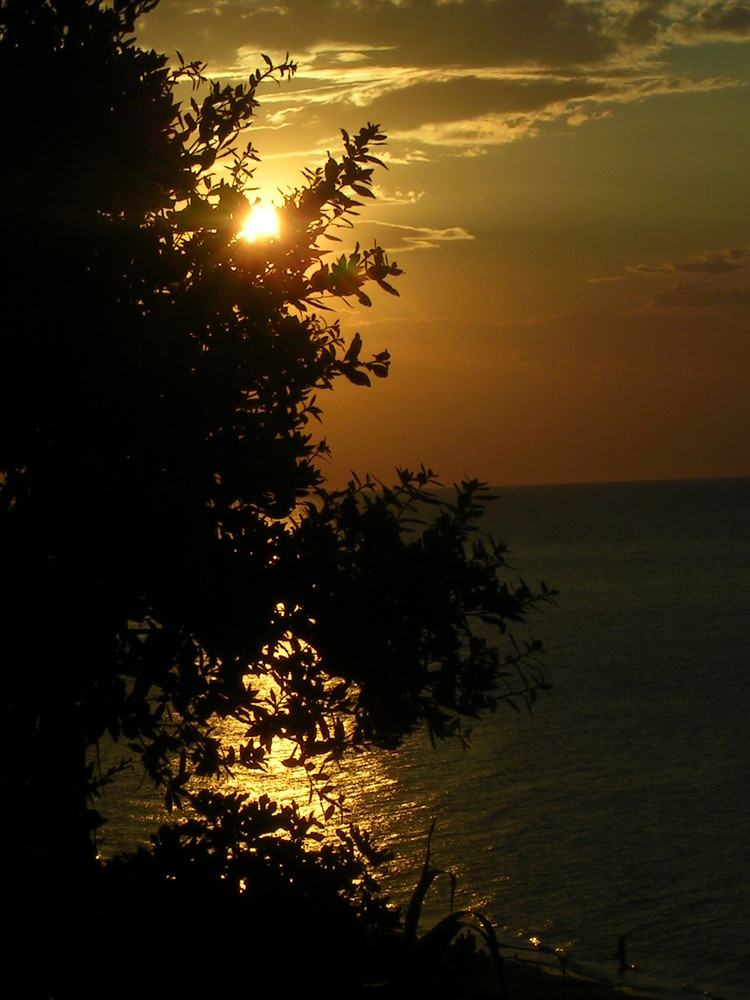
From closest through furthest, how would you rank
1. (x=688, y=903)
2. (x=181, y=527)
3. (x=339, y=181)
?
1. (x=181, y=527)
2. (x=339, y=181)
3. (x=688, y=903)

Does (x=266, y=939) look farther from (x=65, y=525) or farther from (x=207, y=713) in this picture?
(x=65, y=525)

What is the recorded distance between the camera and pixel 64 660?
6711mm

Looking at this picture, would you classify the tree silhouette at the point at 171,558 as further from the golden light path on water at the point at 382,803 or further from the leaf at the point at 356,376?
the golden light path on water at the point at 382,803

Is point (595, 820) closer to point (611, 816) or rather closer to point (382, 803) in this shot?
point (611, 816)

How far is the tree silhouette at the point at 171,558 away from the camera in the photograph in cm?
663

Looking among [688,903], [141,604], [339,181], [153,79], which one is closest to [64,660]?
[141,604]

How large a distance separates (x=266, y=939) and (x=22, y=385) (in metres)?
3.62

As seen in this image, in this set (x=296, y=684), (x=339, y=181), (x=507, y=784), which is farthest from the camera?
(x=507, y=784)

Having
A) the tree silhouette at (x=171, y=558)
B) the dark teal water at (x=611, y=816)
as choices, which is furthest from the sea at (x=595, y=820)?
the tree silhouette at (x=171, y=558)

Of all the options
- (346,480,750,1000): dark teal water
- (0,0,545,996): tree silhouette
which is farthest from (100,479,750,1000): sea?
(0,0,545,996): tree silhouette

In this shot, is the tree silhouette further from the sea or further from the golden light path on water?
the golden light path on water

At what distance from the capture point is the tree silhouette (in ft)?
21.7

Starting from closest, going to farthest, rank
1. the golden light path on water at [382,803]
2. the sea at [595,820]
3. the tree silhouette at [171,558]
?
the tree silhouette at [171,558] → the sea at [595,820] → the golden light path on water at [382,803]

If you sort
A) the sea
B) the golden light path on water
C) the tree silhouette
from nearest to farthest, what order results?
the tree silhouette
the sea
the golden light path on water
